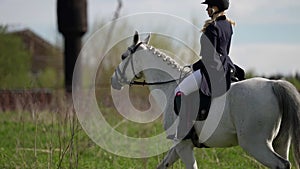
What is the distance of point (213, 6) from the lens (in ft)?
21.8

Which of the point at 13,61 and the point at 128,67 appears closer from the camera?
the point at 128,67

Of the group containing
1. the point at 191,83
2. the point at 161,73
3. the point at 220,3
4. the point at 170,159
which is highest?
the point at 220,3

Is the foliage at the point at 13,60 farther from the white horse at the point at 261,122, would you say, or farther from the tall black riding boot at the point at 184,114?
the white horse at the point at 261,122

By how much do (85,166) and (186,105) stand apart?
124 inches

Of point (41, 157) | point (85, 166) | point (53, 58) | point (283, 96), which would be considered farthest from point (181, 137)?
point (53, 58)

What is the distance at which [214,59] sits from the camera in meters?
6.51

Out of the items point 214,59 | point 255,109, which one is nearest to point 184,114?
point 214,59

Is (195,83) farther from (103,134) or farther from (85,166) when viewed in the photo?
(103,134)

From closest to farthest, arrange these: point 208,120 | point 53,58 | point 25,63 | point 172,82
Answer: point 208,120 → point 172,82 → point 25,63 → point 53,58

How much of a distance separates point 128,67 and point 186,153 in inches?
59.3

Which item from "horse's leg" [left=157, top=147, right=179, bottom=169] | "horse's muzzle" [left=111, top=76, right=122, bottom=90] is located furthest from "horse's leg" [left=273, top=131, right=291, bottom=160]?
"horse's muzzle" [left=111, top=76, right=122, bottom=90]

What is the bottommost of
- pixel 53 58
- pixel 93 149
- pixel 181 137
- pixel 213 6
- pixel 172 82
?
pixel 53 58

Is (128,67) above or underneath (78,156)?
above

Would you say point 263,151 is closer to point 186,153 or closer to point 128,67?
point 186,153
